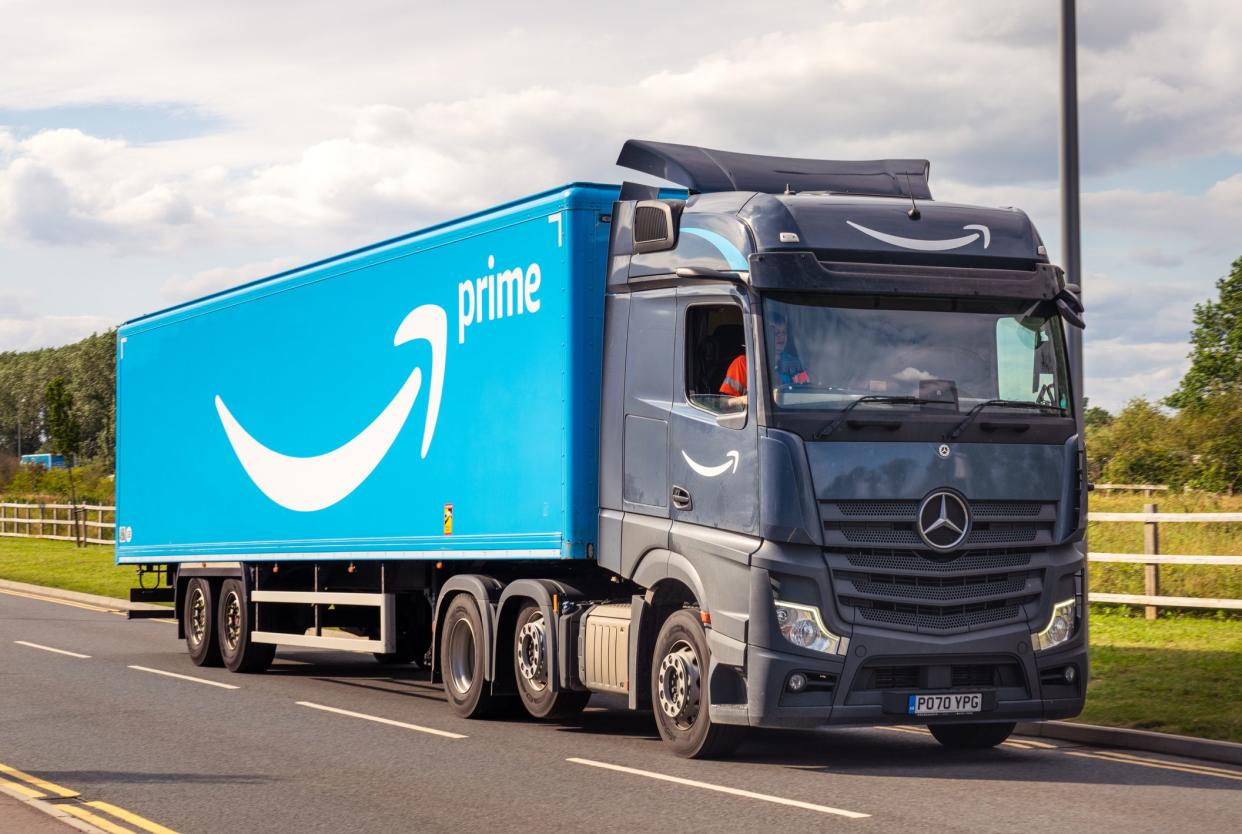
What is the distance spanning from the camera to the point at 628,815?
28.5 feet

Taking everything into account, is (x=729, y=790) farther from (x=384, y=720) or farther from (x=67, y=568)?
(x=67, y=568)

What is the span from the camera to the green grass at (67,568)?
107 ft

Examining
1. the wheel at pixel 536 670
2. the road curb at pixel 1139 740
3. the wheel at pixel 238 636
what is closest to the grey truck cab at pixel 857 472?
the road curb at pixel 1139 740

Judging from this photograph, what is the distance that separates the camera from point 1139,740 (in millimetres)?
11391

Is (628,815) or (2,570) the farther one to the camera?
(2,570)

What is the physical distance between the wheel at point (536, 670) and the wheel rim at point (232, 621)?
6.16 m

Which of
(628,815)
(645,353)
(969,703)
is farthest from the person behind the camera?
(645,353)

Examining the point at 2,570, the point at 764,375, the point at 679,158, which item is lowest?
the point at 2,570

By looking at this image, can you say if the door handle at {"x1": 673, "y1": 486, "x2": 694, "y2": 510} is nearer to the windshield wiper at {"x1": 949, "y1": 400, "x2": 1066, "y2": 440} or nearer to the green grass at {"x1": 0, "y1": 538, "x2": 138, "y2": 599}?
the windshield wiper at {"x1": 949, "y1": 400, "x2": 1066, "y2": 440}

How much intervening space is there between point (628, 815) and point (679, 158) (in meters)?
5.04

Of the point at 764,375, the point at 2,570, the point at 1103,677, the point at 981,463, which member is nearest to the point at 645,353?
the point at 764,375

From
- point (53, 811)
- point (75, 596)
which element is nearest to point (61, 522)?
point (75, 596)

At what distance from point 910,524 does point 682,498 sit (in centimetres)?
154

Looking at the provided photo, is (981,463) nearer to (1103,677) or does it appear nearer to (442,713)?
(1103,677)
